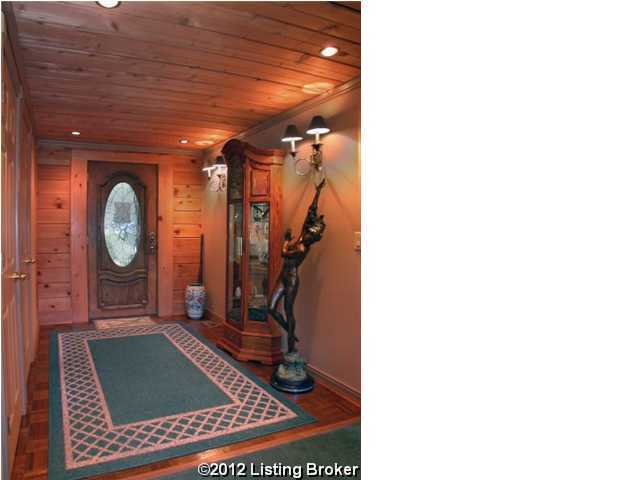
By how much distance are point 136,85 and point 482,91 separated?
10.1ft

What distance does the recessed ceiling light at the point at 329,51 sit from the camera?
96.6 inches

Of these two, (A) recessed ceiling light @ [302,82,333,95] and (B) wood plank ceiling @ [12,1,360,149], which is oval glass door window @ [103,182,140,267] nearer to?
(B) wood plank ceiling @ [12,1,360,149]

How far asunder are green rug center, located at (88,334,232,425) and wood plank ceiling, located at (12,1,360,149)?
2101mm

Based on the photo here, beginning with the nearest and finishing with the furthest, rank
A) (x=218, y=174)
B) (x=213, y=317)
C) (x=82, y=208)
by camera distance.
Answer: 1. (x=218, y=174)
2. (x=82, y=208)
3. (x=213, y=317)

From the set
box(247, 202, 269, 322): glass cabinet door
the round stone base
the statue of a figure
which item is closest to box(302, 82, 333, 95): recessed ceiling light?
A: the statue of a figure

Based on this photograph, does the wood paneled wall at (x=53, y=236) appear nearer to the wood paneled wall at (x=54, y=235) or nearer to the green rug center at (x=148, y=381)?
the wood paneled wall at (x=54, y=235)

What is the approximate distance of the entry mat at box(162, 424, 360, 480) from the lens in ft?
7.11

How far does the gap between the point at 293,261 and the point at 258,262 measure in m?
0.67

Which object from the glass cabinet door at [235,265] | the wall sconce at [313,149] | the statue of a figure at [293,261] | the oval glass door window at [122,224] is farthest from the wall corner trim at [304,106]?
the oval glass door window at [122,224]

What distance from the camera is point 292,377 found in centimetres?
330

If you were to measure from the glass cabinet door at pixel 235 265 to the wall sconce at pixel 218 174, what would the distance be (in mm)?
778

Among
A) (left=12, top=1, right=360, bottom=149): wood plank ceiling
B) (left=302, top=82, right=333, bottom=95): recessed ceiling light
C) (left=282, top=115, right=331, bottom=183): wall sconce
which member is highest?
(left=302, top=82, right=333, bottom=95): recessed ceiling light

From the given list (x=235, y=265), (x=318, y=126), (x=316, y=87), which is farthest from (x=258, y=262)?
(x=316, y=87)

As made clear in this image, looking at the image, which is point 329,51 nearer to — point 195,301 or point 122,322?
point 195,301
